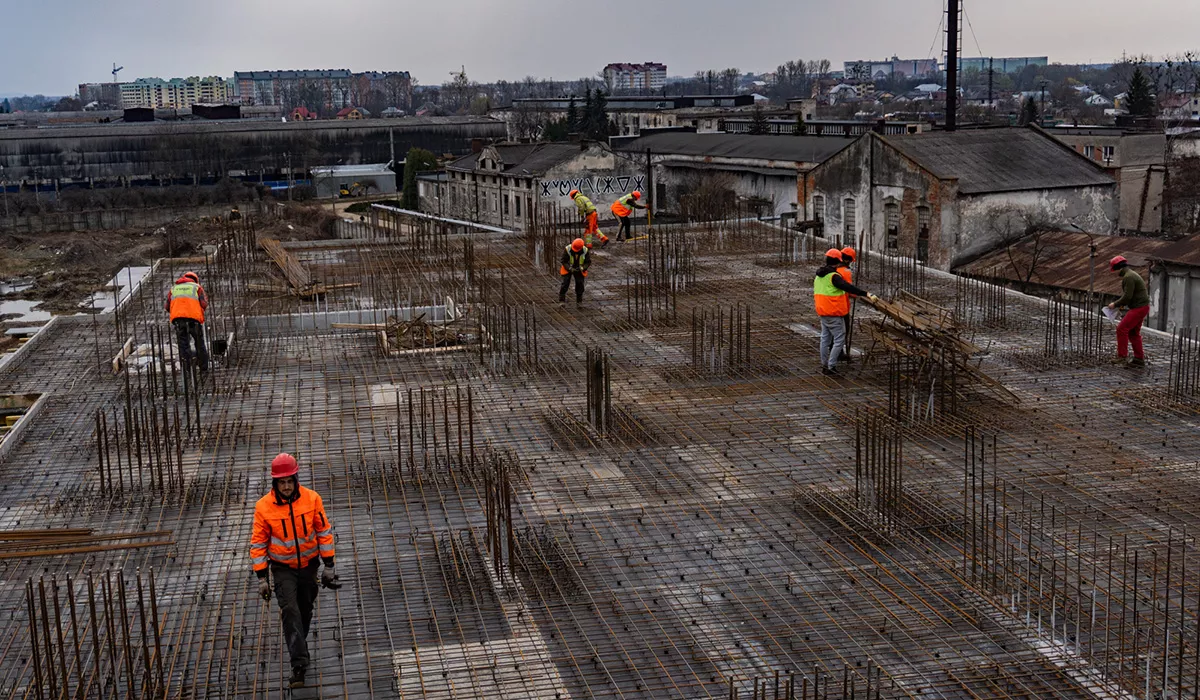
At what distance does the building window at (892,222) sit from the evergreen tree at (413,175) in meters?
29.9

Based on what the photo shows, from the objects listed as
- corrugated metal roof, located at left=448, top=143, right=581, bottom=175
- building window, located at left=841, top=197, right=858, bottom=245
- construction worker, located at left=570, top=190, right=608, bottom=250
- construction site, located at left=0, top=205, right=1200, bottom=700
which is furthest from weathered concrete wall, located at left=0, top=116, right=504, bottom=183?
construction site, located at left=0, top=205, right=1200, bottom=700

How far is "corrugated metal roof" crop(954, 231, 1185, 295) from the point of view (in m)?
22.5

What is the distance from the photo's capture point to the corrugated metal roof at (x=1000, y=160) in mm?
26453

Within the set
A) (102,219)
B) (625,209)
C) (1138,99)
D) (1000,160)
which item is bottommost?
(102,219)

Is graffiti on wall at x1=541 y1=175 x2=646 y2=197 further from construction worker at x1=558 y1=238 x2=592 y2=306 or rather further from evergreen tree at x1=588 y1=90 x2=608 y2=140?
construction worker at x1=558 y1=238 x2=592 y2=306

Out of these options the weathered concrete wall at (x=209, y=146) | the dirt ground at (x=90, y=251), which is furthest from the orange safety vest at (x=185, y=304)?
the weathered concrete wall at (x=209, y=146)

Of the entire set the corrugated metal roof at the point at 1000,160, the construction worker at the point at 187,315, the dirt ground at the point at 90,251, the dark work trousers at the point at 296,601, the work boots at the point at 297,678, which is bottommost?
the dirt ground at the point at 90,251

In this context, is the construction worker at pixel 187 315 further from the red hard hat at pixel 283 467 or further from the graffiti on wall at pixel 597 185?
the graffiti on wall at pixel 597 185

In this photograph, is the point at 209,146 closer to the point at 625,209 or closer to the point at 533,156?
the point at 533,156

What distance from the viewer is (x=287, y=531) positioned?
22.0ft

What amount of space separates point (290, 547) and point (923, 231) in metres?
21.8

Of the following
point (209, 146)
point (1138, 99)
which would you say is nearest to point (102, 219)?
point (209, 146)

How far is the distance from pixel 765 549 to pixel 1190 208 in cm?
3901

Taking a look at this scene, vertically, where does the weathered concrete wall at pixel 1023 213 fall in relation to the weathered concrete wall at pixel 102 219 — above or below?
above
